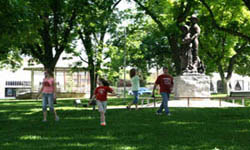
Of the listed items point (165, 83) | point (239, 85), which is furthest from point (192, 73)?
point (239, 85)

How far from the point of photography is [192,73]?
64.0 ft

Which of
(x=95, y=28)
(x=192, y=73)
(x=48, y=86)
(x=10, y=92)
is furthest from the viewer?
(x=10, y=92)

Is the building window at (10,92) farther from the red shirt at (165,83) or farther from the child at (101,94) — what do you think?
the child at (101,94)

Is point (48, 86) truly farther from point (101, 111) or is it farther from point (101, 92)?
point (101, 111)

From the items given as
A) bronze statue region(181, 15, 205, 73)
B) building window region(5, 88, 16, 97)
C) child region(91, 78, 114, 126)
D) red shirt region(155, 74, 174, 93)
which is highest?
bronze statue region(181, 15, 205, 73)

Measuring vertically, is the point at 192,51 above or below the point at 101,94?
above

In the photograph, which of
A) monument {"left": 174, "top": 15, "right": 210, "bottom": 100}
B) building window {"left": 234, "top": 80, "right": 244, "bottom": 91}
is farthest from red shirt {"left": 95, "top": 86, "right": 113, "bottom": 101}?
building window {"left": 234, "top": 80, "right": 244, "bottom": 91}

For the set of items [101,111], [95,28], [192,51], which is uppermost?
[95,28]

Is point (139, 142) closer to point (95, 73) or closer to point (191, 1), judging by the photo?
point (191, 1)

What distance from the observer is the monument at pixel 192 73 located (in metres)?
19.3

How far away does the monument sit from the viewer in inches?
761

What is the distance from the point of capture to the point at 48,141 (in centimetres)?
704

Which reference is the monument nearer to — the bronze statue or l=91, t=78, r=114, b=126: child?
the bronze statue

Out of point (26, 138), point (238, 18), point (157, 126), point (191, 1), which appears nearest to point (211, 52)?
point (238, 18)
